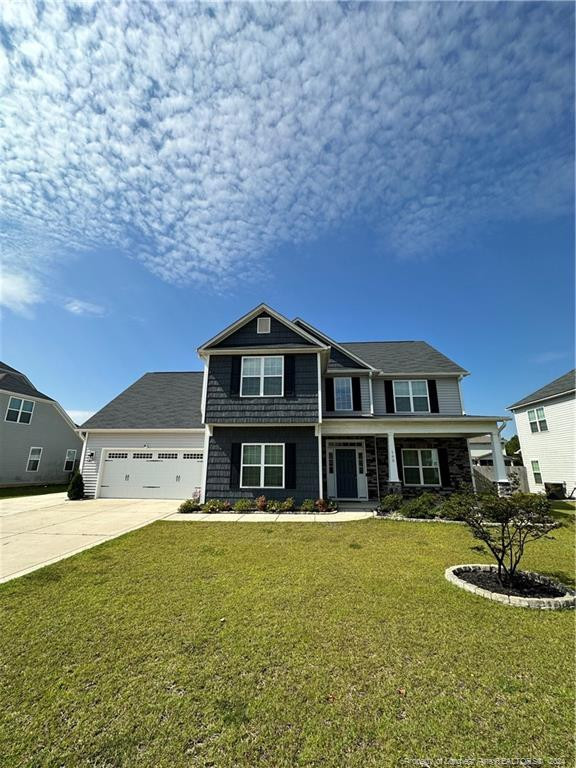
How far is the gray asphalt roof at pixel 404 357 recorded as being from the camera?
1567 cm

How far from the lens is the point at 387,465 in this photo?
14.8m

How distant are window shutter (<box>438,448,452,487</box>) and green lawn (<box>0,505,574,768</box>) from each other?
8659mm

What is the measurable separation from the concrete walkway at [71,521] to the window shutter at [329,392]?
503 centimetres

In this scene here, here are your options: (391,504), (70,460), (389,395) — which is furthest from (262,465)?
(70,460)

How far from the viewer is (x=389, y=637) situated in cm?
386

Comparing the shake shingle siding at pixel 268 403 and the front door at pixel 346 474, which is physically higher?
the shake shingle siding at pixel 268 403

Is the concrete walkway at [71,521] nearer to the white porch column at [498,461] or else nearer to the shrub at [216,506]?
the shrub at [216,506]

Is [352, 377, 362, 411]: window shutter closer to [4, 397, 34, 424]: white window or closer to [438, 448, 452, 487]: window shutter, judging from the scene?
[438, 448, 452, 487]: window shutter

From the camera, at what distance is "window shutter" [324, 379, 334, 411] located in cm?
1516

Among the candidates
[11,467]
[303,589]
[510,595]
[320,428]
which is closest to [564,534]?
[510,595]

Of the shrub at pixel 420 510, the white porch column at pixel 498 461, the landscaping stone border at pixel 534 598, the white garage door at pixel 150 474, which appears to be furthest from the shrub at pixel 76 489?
the white porch column at pixel 498 461

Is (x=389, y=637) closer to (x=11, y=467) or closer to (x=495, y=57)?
(x=495, y=57)

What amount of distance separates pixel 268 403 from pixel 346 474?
5.12 m

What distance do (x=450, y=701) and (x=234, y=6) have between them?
12.3m
